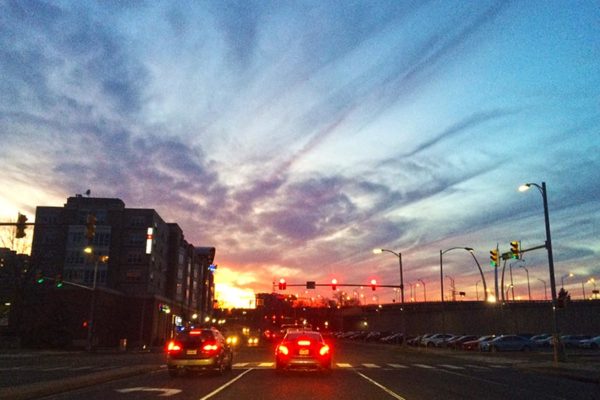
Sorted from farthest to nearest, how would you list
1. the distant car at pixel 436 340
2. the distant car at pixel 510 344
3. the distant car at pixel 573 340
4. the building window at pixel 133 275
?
1. the building window at pixel 133 275
2. the distant car at pixel 436 340
3. the distant car at pixel 573 340
4. the distant car at pixel 510 344

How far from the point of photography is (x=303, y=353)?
19594mm

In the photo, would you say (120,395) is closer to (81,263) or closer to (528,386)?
(528,386)

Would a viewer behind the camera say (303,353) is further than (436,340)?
No

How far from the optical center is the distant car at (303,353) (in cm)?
1952

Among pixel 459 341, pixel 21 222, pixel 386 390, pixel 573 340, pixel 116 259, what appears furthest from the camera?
pixel 116 259

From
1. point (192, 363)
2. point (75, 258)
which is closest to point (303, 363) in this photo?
point (192, 363)

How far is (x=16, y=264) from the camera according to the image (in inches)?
2402

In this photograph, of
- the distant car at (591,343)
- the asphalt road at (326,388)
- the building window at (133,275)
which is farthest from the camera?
the building window at (133,275)


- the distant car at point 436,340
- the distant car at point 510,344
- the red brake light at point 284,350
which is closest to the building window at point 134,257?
the distant car at point 436,340

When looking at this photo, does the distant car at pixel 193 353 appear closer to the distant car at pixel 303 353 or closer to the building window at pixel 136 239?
the distant car at pixel 303 353

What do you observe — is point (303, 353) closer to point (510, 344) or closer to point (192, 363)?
point (192, 363)

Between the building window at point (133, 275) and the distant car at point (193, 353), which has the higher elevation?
the building window at point (133, 275)

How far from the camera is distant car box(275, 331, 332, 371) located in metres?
19.5

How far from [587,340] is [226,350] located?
169ft
